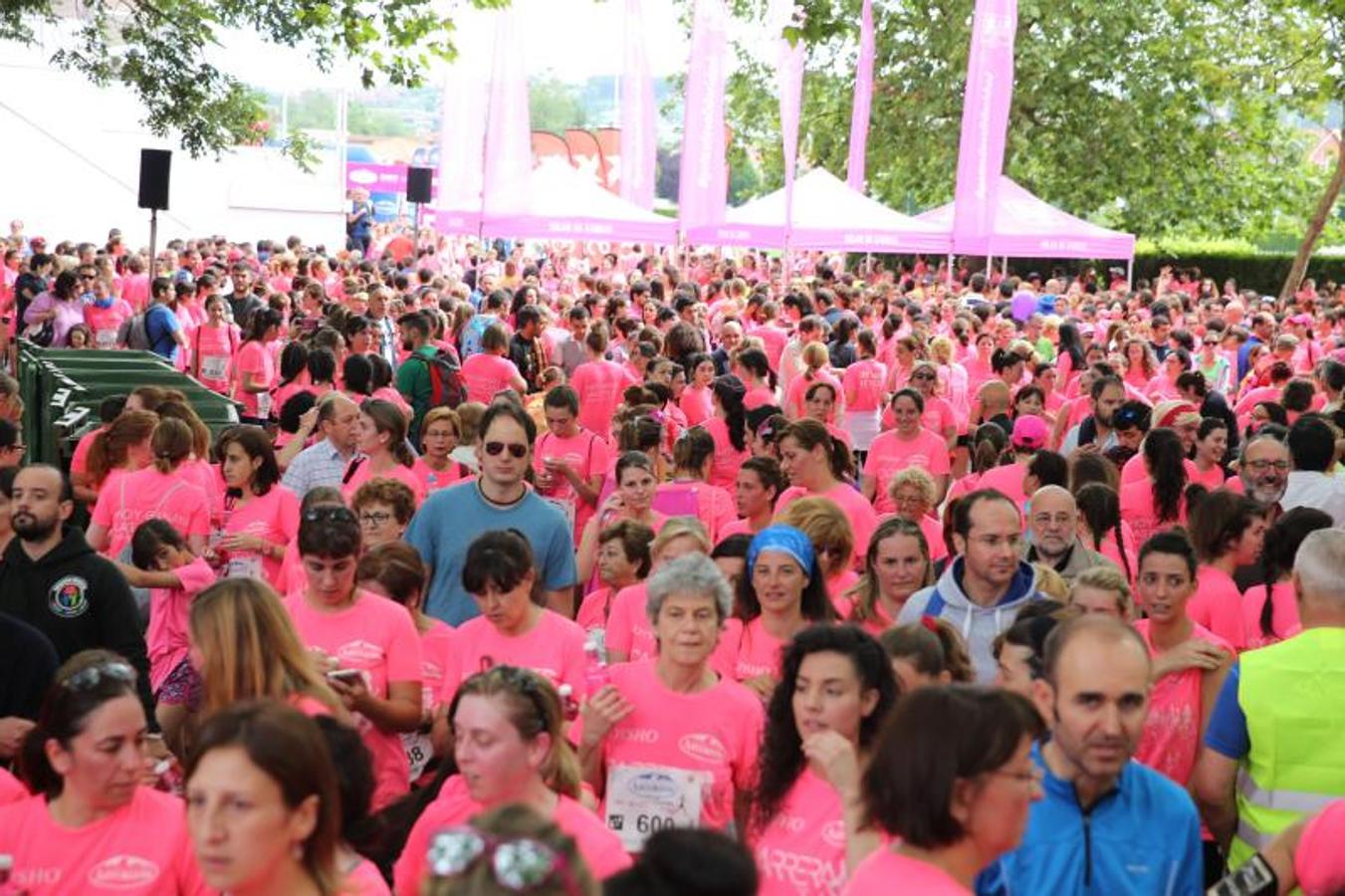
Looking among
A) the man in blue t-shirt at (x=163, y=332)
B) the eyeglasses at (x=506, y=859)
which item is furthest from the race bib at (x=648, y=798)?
the man in blue t-shirt at (x=163, y=332)

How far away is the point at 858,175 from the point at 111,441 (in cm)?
2227

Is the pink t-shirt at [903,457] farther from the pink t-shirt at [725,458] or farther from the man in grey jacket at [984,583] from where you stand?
the man in grey jacket at [984,583]

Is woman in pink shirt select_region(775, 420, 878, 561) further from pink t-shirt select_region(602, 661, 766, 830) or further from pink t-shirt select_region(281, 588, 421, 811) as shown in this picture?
pink t-shirt select_region(602, 661, 766, 830)

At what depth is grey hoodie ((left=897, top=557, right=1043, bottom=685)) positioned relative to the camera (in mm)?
7244

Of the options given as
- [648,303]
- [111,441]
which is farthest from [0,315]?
[111,441]

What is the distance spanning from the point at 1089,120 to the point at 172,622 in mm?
39190

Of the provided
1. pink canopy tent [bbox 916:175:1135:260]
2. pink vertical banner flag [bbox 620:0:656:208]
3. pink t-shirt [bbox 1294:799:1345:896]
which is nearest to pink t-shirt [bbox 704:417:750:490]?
pink t-shirt [bbox 1294:799:1345:896]

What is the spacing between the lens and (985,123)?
1018 inches

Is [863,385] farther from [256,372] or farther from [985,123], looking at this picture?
[985,123]

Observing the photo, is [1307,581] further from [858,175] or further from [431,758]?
[858,175]

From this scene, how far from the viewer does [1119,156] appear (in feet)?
150

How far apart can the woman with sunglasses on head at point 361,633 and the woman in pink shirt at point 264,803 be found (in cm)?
232

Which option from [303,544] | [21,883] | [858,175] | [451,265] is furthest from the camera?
[451,265]

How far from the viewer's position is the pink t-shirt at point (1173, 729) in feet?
21.6
